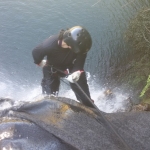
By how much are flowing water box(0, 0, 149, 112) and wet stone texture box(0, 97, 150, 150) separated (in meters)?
3.75

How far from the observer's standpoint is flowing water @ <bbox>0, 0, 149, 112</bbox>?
931 cm

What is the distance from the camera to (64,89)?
29.0ft

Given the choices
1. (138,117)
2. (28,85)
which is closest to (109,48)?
(28,85)

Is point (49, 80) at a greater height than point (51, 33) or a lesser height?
lesser

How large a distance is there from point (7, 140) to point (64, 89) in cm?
589

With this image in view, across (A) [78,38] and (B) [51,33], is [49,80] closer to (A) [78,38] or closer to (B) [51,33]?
(A) [78,38]

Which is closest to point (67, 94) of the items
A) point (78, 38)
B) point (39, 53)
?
point (39, 53)

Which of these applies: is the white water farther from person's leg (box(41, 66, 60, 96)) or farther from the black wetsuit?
the black wetsuit

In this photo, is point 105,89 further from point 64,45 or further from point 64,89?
point 64,45

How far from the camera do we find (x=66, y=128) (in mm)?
3416

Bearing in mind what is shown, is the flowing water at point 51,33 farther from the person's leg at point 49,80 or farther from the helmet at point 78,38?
the helmet at point 78,38

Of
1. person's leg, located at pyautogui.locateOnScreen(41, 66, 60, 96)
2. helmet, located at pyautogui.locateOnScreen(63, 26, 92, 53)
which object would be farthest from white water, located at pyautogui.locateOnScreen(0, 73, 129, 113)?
helmet, located at pyautogui.locateOnScreen(63, 26, 92, 53)

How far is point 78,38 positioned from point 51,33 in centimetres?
687

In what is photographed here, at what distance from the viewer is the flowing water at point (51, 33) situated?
931 centimetres
